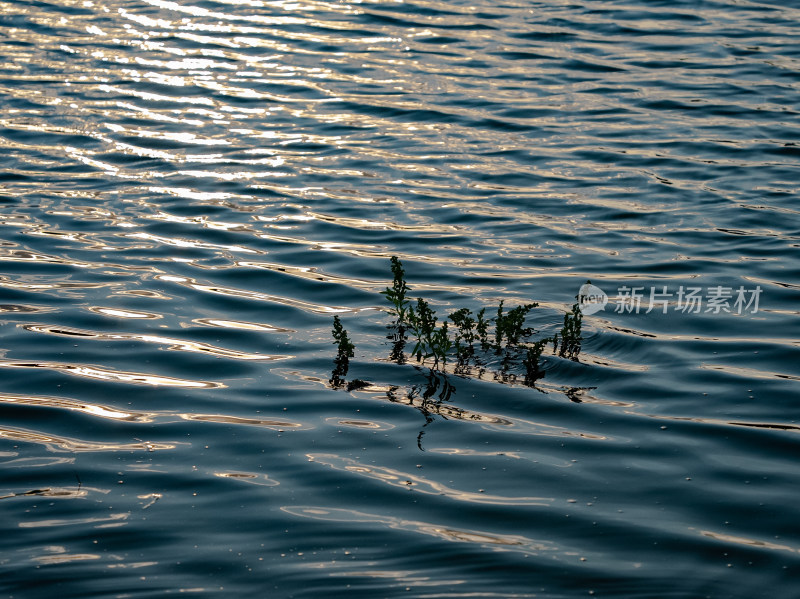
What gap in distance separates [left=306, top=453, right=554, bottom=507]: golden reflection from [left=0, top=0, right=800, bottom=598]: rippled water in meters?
0.02

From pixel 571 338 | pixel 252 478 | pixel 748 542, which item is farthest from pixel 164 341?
pixel 748 542

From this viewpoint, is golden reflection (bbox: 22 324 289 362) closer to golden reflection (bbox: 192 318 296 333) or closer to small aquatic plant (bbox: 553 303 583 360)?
golden reflection (bbox: 192 318 296 333)

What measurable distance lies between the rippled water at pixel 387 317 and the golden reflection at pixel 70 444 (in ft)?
0.07

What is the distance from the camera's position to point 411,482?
472cm

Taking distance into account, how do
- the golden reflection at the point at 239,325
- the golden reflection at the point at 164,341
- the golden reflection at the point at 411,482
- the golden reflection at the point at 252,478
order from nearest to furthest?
the golden reflection at the point at 411,482, the golden reflection at the point at 252,478, the golden reflection at the point at 164,341, the golden reflection at the point at 239,325

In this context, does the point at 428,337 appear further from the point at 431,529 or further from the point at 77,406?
the point at 77,406

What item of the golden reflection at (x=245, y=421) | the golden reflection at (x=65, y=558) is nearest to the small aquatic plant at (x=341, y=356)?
the golden reflection at (x=245, y=421)

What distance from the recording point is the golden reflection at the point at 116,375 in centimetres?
577

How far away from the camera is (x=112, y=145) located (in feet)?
35.9

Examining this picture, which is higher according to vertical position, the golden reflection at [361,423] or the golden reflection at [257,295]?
the golden reflection at [257,295]

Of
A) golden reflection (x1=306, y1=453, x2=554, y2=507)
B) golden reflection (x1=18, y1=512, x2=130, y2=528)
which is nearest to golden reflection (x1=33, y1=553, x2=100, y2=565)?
golden reflection (x1=18, y1=512, x2=130, y2=528)

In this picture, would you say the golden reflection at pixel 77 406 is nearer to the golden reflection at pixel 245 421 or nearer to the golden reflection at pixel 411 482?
the golden reflection at pixel 245 421

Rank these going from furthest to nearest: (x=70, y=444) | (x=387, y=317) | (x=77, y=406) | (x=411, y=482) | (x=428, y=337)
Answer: (x=387, y=317), (x=428, y=337), (x=77, y=406), (x=70, y=444), (x=411, y=482)

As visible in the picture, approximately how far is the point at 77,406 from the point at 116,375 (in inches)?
15.8
